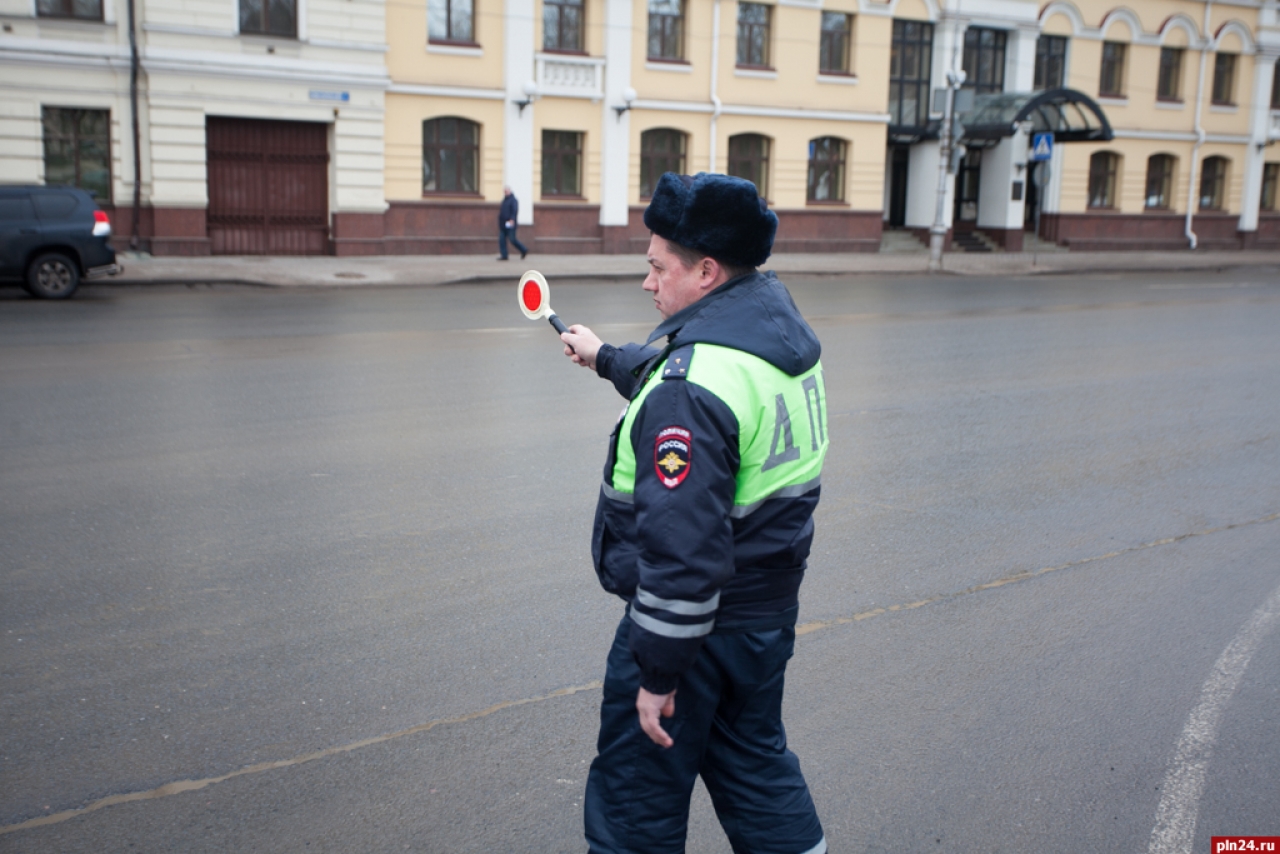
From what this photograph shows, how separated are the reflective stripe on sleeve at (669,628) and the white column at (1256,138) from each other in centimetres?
4391

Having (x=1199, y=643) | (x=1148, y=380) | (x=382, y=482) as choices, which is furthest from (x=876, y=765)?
(x=1148, y=380)

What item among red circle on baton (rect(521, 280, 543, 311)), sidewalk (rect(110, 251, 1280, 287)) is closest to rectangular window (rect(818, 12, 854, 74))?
sidewalk (rect(110, 251, 1280, 287))

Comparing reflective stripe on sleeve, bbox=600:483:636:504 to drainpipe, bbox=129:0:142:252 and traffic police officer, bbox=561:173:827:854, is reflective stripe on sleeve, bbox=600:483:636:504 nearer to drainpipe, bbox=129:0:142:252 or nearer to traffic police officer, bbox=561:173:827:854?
traffic police officer, bbox=561:173:827:854

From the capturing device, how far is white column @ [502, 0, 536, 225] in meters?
27.4

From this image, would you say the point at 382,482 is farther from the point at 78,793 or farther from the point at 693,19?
the point at 693,19

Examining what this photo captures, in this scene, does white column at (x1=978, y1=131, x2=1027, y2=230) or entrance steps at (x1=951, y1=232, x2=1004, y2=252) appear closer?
white column at (x1=978, y1=131, x2=1027, y2=230)

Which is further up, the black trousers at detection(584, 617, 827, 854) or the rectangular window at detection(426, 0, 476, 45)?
the rectangular window at detection(426, 0, 476, 45)

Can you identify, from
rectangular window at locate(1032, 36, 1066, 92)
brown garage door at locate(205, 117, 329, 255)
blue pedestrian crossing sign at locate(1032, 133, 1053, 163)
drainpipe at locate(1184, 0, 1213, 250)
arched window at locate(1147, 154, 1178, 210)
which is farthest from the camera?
arched window at locate(1147, 154, 1178, 210)

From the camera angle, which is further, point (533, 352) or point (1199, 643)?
point (533, 352)

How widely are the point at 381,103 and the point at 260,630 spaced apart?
74.8 feet

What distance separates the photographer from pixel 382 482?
23.7ft

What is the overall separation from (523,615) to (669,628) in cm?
274

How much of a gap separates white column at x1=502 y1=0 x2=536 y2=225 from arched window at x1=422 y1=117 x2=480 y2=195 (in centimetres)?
72

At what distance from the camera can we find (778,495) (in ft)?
8.87
